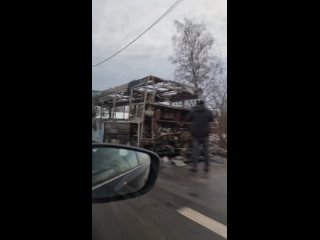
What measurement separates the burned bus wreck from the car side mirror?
134 cm

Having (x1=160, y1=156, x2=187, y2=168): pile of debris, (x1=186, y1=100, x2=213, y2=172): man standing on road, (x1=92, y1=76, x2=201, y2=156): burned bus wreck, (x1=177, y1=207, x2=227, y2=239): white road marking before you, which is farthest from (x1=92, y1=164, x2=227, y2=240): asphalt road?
(x1=92, y1=76, x2=201, y2=156): burned bus wreck

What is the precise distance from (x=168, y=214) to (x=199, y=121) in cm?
79

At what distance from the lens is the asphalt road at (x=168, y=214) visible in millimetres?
1309

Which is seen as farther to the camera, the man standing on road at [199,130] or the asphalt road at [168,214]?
the man standing on road at [199,130]

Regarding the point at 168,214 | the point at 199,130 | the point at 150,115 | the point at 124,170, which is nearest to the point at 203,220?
the point at 168,214

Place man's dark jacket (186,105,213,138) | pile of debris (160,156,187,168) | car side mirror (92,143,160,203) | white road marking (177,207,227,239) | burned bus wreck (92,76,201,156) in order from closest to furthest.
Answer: car side mirror (92,143,160,203) → white road marking (177,207,227,239) → man's dark jacket (186,105,213,138) → pile of debris (160,156,187,168) → burned bus wreck (92,76,201,156)

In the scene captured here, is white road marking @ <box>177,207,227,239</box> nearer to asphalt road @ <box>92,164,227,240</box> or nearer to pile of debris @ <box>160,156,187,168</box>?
asphalt road @ <box>92,164,227,240</box>

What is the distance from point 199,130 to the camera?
216cm

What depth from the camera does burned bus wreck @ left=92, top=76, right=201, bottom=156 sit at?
2.73 metres

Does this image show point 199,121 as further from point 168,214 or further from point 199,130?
point 168,214

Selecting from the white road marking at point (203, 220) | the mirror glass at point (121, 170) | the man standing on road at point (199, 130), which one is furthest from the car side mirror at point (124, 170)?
the man standing on road at point (199, 130)

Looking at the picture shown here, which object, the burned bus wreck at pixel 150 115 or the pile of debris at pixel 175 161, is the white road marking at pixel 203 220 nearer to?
the pile of debris at pixel 175 161
